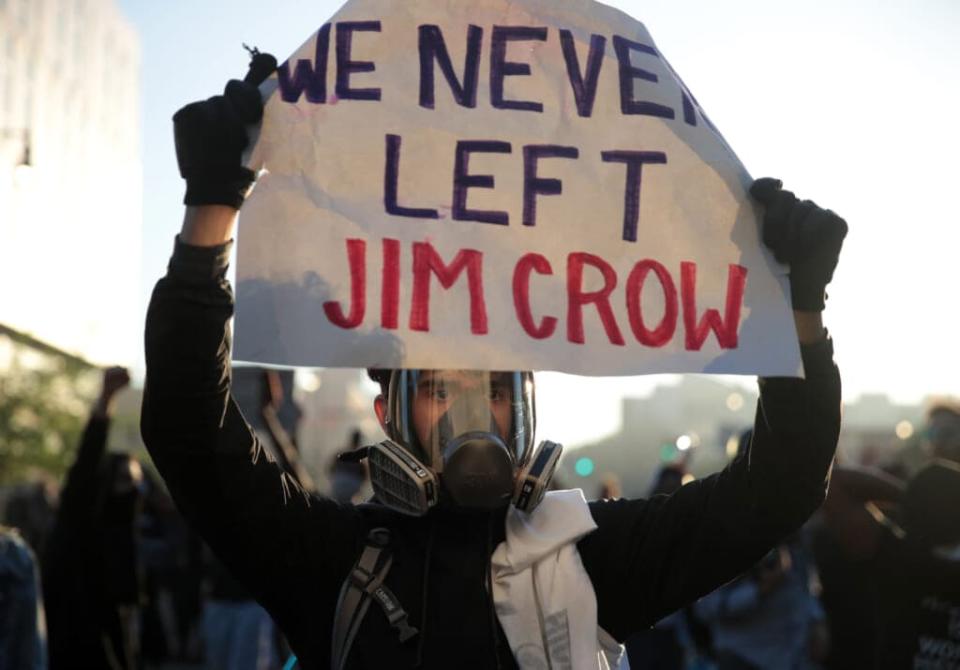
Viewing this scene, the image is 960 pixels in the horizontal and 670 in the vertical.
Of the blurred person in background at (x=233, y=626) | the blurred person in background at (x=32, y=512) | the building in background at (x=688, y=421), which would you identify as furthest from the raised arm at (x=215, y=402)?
the building in background at (x=688, y=421)

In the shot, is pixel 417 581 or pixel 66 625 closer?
pixel 417 581

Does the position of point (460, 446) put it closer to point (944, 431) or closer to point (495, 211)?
point (495, 211)

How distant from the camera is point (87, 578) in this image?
23.8ft

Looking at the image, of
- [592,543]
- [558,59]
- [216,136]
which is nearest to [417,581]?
[592,543]

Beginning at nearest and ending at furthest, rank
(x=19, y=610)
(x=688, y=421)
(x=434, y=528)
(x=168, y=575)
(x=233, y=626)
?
1. (x=434, y=528)
2. (x=19, y=610)
3. (x=233, y=626)
4. (x=168, y=575)
5. (x=688, y=421)

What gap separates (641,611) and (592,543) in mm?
181

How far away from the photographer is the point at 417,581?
2875mm

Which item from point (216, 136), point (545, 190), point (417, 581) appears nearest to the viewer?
point (216, 136)

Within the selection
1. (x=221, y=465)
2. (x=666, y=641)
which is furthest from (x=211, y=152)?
(x=666, y=641)

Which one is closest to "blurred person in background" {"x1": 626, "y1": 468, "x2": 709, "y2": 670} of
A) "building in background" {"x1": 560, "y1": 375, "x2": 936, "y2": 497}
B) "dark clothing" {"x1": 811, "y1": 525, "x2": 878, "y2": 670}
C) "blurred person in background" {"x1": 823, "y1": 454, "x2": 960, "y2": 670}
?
"dark clothing" {"x1": 811, "y1": 525, "x2": 878, "y2": 670}

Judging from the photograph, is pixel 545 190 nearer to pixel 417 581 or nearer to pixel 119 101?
pixel 417 581

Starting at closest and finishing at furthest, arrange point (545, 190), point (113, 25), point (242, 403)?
point (545, 190), point (242, 403), point (113, 25)

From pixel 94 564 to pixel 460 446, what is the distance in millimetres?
4963

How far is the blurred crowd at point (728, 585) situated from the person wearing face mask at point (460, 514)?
5.38 feet
